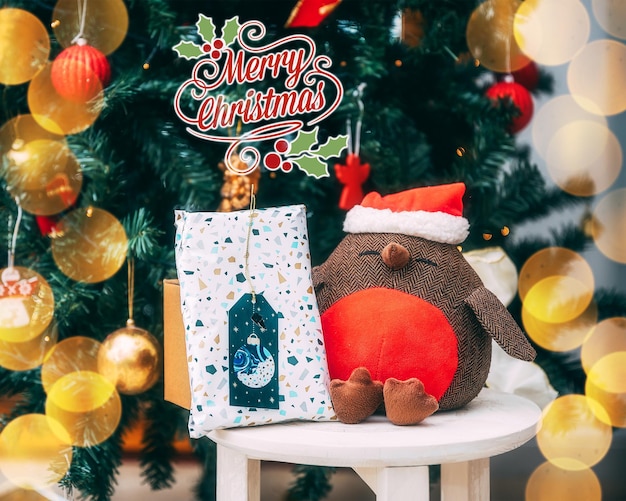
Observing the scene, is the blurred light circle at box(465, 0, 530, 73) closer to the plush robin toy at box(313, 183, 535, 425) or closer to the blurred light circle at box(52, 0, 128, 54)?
the plush robin toy at box(313, 183, 535, 425)

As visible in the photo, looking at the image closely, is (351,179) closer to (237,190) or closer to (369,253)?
(237,190)

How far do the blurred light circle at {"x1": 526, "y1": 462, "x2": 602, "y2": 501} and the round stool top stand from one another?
2.40 feet

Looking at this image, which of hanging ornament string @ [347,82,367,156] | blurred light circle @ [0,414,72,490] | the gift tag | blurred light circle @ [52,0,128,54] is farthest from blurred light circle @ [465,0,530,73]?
blurred light circle @ [0,414,72,490]

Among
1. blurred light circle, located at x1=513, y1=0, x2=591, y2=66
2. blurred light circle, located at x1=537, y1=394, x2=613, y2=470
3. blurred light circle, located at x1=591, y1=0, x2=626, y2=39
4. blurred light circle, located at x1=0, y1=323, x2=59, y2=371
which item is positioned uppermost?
blurred light circle, located at x1=591, y1=0, x2=626, y2=39

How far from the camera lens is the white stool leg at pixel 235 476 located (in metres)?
0.75

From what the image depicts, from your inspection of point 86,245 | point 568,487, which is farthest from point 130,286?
point 568,487

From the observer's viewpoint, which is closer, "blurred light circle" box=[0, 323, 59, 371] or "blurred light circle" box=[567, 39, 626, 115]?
"blurred light circle" box=[0, 323, 59, 371]

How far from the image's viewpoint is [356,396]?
2.39 feet

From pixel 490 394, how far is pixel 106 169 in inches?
24.4

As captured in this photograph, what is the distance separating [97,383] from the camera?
110 centimetres

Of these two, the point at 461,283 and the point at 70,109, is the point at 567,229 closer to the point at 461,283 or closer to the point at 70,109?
the point at 461,283

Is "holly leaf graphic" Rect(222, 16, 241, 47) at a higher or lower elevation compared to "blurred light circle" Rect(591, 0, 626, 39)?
lower

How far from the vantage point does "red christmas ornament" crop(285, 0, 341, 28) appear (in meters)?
1.10

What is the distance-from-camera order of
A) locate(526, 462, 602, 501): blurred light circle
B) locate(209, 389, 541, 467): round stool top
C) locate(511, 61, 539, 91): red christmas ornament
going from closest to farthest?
locate(209, 389, 541, 467): round stool top < locate(511, 61, 539, 91): red christmas ornament < locate(526, 462, 602, 501): blurred light circle
